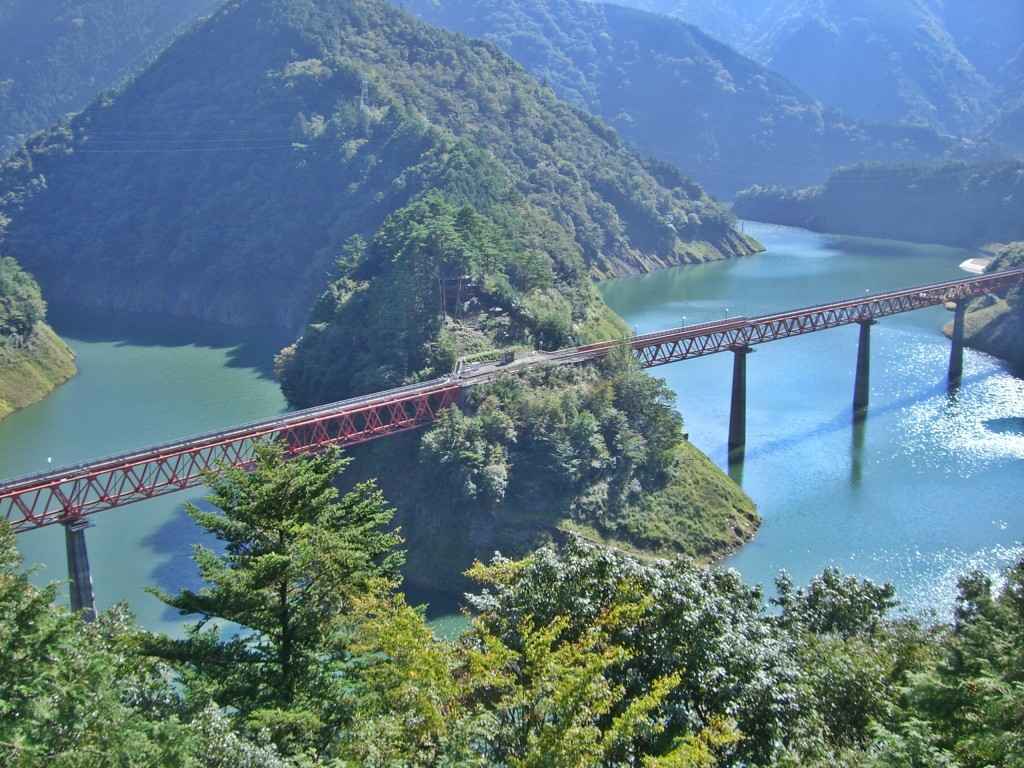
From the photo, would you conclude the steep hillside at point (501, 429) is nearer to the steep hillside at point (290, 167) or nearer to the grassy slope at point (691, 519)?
the grassy slope at point (691, 519)

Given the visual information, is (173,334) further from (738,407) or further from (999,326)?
(999,326)

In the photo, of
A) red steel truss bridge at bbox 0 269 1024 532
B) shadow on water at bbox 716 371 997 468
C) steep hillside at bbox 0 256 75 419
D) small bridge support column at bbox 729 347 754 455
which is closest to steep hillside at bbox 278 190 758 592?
red steel truss bridge at bbox 0 269 1024 532

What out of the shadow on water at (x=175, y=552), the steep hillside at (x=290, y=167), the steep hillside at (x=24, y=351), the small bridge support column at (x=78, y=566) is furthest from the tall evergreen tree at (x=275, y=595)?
the steep hillside at (x=290, y=167)

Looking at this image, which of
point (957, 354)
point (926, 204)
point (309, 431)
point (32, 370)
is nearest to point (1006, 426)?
point (957, 354)

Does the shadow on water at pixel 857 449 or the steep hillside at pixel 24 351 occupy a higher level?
the steep hillside at pixel 24 351

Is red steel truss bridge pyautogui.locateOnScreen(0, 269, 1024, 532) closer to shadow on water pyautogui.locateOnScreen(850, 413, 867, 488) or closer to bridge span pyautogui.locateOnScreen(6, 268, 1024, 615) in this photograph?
bridge span pyautogui.locateOnScreen(6, 268, 1024, 615)

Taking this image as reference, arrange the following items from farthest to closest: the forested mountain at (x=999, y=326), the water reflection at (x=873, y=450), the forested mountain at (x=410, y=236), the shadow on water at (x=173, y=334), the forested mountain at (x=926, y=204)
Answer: the forested mountain at (x=926, y=204) < the shadow on water at (x=173, y=334) < the forested mountain at (x=999, y=326) < the forested mountain at (x=410, y=236) < the water reflection at (x=873, y=450)

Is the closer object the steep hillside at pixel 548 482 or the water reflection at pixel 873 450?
the steep hillside at pixel 548 482

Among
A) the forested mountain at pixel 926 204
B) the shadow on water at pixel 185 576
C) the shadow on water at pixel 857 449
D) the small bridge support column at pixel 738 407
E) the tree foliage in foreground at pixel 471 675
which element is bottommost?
the shadow on water at pixel 185 576
